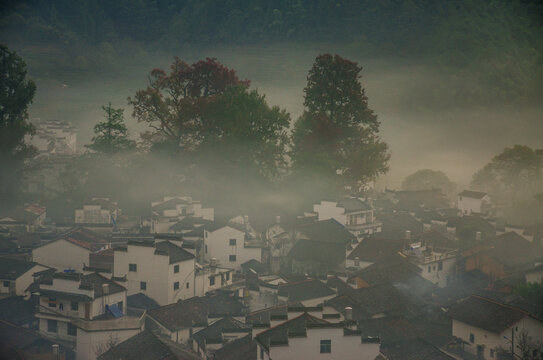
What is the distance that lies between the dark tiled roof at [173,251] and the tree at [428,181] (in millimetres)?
Answer: 38102

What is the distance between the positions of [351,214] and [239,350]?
17728 mm

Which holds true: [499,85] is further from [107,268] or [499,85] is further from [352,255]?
[107,268]

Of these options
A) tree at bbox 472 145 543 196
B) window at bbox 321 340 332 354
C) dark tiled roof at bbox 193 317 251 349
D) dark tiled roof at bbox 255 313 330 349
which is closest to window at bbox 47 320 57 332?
dark tiled roof at bbox 193 317 251 349

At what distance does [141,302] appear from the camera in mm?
23203

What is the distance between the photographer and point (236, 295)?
81.0 ft

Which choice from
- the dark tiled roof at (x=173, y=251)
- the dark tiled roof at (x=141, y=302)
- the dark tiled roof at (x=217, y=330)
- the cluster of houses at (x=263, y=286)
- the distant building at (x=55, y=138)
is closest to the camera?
the cluster of houses at (x=263, y=286)

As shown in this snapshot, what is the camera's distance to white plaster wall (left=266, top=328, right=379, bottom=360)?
1446 centimetres

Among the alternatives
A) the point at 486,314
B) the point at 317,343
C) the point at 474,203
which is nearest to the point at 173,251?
the point at 317,343

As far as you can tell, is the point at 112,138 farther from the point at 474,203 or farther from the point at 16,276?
the point at 474,203

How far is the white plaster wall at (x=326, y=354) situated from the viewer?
14.5 meters

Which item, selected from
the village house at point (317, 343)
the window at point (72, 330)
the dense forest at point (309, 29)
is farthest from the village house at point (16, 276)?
the dense forest at point (309, 29)

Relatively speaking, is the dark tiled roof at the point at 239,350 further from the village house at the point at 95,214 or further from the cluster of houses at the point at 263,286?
the village house at the point at 95,214

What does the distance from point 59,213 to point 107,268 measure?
1473 centimetres

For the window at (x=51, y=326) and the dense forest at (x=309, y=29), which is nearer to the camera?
the window at (x=51, y=326)
